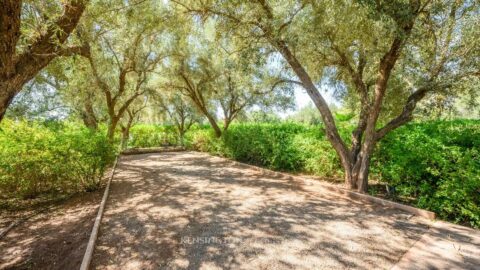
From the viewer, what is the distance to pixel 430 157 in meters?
5.21

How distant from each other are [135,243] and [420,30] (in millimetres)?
7715

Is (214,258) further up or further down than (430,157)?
further down

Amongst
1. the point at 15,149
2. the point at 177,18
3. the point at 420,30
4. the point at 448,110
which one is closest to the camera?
the point at 420,30

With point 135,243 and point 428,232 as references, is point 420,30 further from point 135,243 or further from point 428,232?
point 135,243

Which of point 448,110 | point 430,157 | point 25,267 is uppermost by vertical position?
point 448,110

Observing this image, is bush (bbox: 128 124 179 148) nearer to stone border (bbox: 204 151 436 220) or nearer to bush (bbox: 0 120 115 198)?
bush (bbox: 0 120 115 198)

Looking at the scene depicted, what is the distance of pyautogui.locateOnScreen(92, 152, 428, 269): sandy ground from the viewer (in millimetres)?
3592

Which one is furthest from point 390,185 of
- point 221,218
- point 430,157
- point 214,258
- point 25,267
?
point 25,267

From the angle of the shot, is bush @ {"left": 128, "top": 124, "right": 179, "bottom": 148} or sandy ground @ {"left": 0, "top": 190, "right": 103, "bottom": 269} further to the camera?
bush @ {"left": 128, "top": 124, "right": 179, "bottom": 148}

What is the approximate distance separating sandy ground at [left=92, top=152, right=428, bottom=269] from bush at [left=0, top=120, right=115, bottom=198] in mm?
1568

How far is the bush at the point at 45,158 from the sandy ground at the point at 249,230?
5.14 feet

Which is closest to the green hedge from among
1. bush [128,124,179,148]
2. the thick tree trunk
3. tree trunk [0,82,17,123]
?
tree trunk [0,82,17,123]

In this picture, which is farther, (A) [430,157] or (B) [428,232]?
(A) [430,157]

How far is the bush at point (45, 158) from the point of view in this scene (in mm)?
6512
